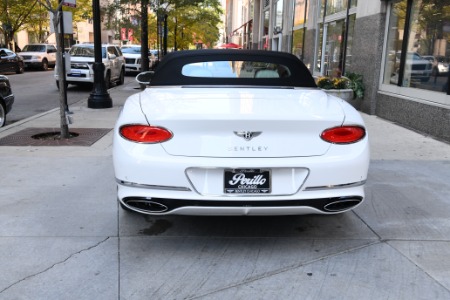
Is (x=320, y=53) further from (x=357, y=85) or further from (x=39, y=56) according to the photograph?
(x=39, y=56)

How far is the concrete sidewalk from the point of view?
310 centimetres

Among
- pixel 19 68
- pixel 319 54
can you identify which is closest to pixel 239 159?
pixel 319 54

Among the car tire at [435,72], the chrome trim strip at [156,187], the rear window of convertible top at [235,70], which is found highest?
the rear window of convertible top at [235,70]

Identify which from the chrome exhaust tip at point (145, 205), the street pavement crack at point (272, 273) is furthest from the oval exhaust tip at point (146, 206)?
the street pavement crack at point (272, 273)

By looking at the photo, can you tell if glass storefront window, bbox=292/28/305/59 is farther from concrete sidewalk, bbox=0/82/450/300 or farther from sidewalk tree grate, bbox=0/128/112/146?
concrete sidewalk, bbox=0/82/450/300

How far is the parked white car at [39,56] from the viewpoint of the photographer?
2922 cm

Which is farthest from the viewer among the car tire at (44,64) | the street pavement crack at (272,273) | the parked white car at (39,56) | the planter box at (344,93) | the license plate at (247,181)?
the car tire at (44,64)

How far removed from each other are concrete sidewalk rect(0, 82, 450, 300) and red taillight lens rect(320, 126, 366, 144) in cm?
92

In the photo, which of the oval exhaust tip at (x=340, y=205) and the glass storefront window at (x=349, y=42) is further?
the glass storefront window at (x=349, y=42)

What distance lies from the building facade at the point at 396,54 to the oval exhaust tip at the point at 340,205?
208 inches

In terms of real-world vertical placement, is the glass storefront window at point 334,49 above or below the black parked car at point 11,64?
above

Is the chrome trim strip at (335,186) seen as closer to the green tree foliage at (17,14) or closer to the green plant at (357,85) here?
the green plant at (357,85)

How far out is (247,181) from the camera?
3.26 meters

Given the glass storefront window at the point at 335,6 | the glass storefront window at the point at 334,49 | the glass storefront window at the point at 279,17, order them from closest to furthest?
the glass storefront window at the point at 335,6 < the glass storefront window at the point at 334,49 < the glass storefront window at the point at 279,17
